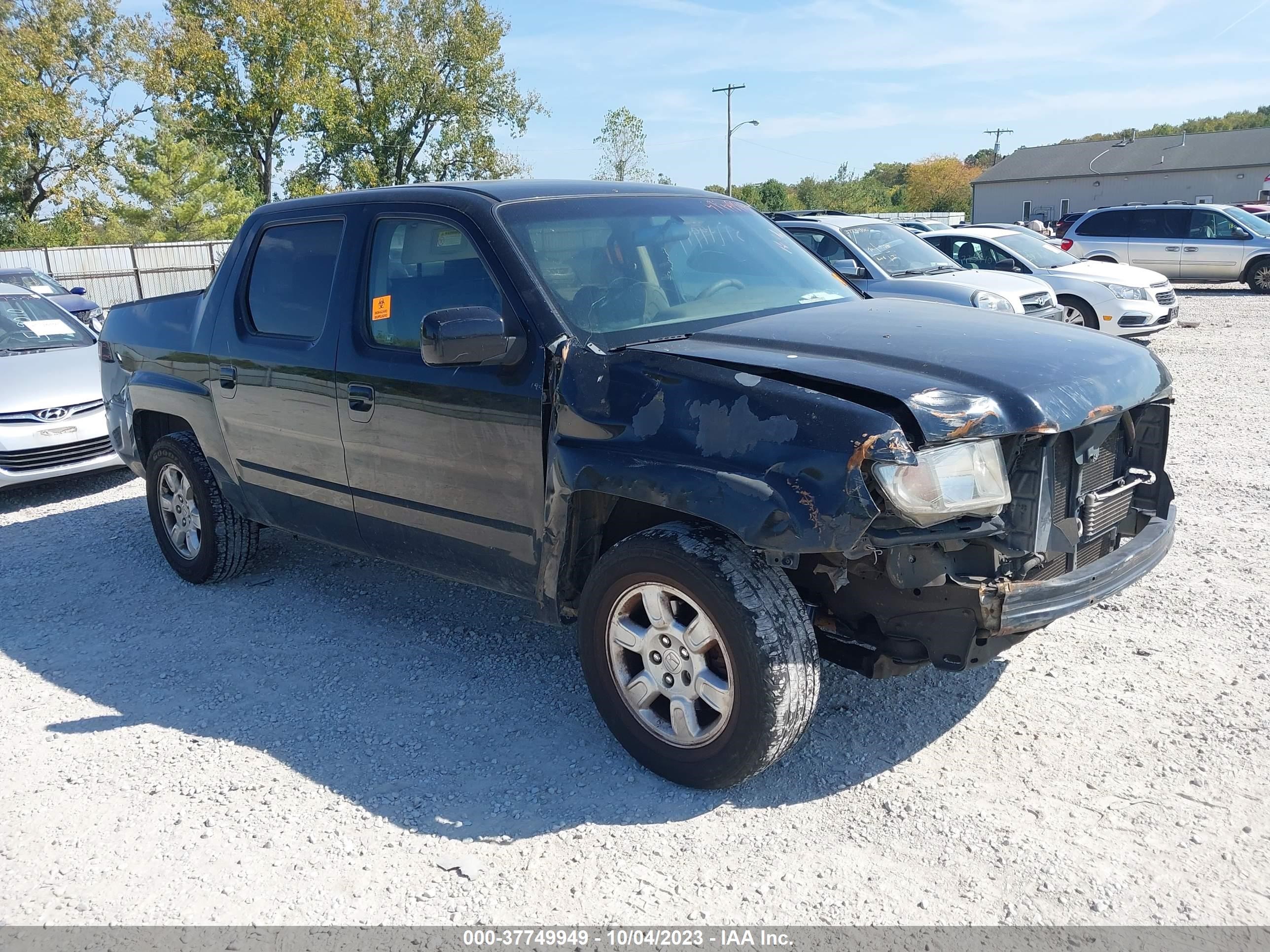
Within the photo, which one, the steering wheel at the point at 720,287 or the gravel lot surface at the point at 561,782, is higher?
the steering wheel at the point at 720,287

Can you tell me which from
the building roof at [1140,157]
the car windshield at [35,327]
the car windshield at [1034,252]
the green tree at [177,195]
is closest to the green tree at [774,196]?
the building roof at [1140,157]

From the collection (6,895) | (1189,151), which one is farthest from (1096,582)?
(1189,151)

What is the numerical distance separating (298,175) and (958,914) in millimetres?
48579

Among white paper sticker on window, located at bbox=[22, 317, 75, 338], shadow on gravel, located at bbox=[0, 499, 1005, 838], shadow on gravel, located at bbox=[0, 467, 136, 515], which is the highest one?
white paper sticker on window, located at bbox=[22, 317, 75, 338]

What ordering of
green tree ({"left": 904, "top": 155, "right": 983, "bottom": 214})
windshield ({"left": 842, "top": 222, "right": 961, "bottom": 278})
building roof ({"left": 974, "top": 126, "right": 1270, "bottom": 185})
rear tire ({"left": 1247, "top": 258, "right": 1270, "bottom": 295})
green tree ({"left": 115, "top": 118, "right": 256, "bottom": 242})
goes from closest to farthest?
windshield ({"left": 842, "top": 222, "right": 961, "bottom": 278}) → rear tire ({"left": 1247, "top": 258, "right": 1270, "bottom": 295}) → green tree ({"left": 115, "top": 118, "right": 256, "bottom": 242}) → building roof ({"left": 974, "top": 126, "right": 1270, "bottom": 185}) → green tree ({"left": 904, "top": 155, "right": 983, "bottom": 214})

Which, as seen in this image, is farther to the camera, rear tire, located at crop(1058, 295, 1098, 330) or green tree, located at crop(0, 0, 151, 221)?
green tree, located at crop(0, 0, 151, 221)

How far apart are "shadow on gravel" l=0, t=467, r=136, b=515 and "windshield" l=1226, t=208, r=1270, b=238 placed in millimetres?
19850

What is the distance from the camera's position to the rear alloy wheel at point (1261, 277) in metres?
19.4

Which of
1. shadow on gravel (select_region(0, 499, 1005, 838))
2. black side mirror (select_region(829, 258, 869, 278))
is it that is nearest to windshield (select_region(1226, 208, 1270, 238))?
black side mirror (select_region(829, 258, 869, 278))

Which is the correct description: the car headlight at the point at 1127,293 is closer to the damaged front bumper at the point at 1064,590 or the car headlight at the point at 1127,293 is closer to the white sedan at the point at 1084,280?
the white sedan at the point at 1084,280

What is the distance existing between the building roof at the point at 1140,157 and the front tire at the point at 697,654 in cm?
6423

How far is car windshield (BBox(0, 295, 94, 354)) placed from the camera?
27.9 ft

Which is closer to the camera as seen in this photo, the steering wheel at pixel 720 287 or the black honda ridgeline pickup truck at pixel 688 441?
the black honda ridgeline pickup truck at pixel 688 441

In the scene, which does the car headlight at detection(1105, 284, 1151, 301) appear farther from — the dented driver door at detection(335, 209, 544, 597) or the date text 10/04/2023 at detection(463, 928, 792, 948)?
the date text 10/04/2023 at detection(463, 928, 792, 948)
